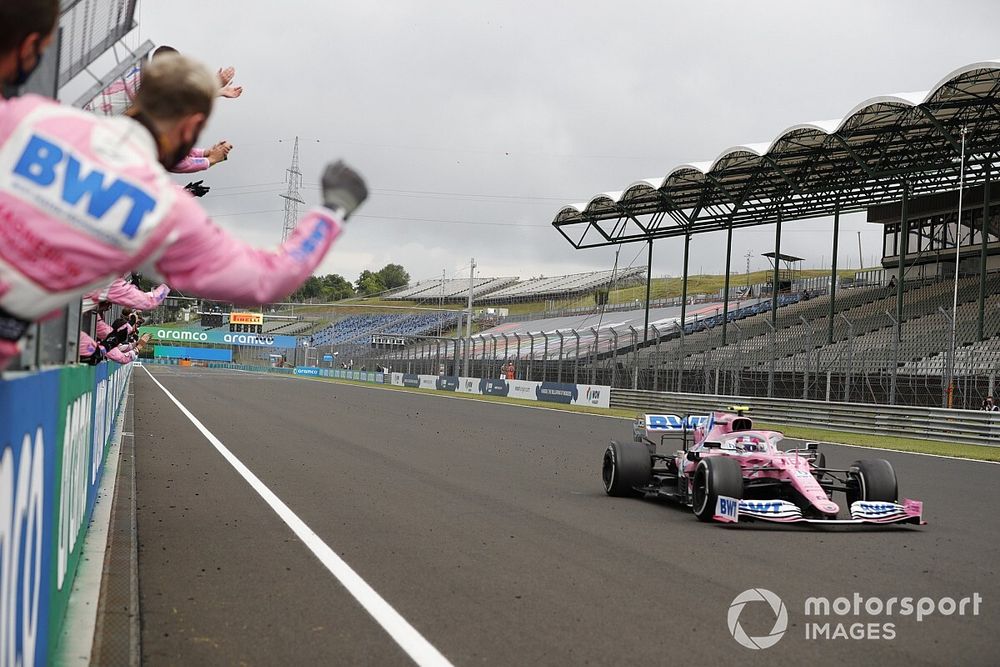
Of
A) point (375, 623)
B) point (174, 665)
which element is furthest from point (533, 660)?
point (174, 665)

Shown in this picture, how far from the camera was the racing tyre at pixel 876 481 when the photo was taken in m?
9.45

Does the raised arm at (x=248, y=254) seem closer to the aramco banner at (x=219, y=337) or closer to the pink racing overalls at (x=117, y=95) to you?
the pink racing overalls at (x=117, y=95)

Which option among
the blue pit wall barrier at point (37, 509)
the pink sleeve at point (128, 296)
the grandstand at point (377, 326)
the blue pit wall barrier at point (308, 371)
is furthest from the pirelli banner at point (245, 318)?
the blue pit wall barrier at point (37, 509)

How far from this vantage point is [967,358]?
28.6 meters

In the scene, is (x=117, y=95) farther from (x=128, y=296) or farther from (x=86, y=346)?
(x=86, y=346)

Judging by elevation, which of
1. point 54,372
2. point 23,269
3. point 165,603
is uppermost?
point 23,269

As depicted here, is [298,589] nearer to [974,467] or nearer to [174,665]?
[174,665]

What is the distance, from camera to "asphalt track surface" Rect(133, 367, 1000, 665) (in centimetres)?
482

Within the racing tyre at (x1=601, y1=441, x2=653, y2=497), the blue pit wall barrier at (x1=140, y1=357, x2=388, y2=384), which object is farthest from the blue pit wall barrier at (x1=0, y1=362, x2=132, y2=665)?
the blue pit wall barrier at (x1=140, y1=357, x2=388, y2=384)

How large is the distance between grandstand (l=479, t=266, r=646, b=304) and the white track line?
84190 millimetres

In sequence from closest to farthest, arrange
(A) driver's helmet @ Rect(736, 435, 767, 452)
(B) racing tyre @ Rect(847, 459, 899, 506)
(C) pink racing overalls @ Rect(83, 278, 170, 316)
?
(C) pink racing overalls @ Rect(83, 278, 170, 316), (B) racing tyre @ Rect(847, 459, 899, 506), (A) driver's helmet @ Rect(736, 435, 767, 452)

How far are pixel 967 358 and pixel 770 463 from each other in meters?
21.6

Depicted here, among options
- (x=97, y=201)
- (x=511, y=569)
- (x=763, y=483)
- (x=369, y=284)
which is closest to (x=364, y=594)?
(x=511, y=569)

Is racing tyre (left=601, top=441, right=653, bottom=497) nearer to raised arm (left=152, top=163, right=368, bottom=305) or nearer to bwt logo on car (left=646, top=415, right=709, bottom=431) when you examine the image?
bwt logo on car (left=646, top=415, right=709, bottom=431)
